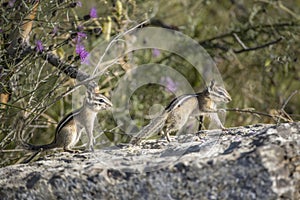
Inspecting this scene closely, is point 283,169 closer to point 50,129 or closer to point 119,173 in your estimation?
point 119,173

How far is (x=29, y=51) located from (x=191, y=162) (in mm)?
2020

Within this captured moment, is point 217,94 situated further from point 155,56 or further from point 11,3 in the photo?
point 155,56

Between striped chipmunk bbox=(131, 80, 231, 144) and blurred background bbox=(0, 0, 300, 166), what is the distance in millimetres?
472

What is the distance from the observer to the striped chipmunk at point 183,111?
4680 mm

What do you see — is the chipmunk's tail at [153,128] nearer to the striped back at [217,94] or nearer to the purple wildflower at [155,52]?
the striped back at [217,94]

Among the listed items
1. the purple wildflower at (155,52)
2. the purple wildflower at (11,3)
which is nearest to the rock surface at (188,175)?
the purple wildflower at (11,3)

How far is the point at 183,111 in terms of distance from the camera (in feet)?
15.8

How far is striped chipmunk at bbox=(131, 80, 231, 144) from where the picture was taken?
468cm

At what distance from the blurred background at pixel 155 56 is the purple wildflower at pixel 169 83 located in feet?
0.07

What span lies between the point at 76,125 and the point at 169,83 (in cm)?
230

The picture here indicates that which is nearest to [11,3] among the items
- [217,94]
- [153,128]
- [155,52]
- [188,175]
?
Result: [153,128]

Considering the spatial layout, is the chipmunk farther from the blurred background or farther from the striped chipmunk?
the striped chipmunk

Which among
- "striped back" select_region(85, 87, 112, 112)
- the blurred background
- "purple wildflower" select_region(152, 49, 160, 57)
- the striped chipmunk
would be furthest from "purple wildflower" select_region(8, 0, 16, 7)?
"purple wildflower" select_region(152, 49, 160, 57)

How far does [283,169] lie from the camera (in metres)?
3.34
